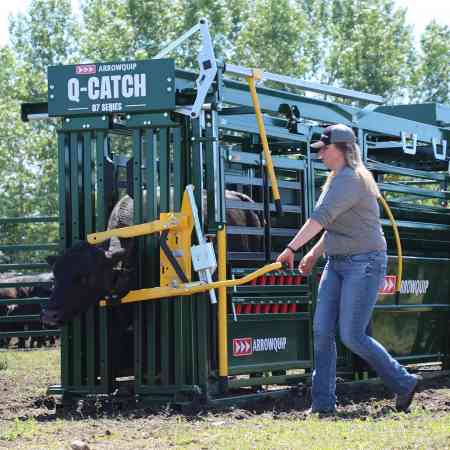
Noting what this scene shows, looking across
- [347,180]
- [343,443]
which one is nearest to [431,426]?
[343,443]

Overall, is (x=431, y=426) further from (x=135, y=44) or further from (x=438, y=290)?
(x=135, y=44)

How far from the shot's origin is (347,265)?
7.78 meters

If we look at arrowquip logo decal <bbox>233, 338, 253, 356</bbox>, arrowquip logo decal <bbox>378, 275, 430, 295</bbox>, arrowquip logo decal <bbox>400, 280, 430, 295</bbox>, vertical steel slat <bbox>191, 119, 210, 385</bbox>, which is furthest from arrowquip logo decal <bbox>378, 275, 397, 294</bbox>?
vertical steel slat <bbox>191, 119, 210, 385</bbox>

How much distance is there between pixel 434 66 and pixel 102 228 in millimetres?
35308

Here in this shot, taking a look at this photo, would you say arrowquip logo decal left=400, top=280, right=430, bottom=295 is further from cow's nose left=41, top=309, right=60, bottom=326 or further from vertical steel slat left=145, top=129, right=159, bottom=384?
cow's nose left=41, top=309, right=60, bottom=326

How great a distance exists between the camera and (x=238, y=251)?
31.5 ft

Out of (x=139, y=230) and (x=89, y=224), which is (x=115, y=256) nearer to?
(x=139, y=230)

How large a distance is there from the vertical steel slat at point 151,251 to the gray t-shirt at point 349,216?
166 cm

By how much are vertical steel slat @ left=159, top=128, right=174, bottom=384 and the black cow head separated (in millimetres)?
528

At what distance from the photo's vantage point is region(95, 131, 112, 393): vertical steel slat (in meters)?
9.02

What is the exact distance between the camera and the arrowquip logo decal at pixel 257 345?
9.15 meters

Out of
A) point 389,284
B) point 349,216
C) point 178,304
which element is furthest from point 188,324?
point 389,284

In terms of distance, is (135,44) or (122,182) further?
(135,44)

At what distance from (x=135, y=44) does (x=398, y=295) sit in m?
31.8
